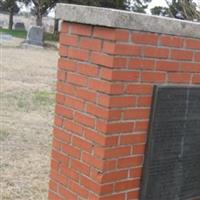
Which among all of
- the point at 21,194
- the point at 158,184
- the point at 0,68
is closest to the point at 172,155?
the point at 158,184

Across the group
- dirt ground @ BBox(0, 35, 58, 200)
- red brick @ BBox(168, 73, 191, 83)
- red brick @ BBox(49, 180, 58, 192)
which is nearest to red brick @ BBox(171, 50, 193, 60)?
red brick @ BBox(168, 73, 191, 83)

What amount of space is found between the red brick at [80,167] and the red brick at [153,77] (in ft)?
2.27

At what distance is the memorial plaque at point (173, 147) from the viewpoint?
3506mm

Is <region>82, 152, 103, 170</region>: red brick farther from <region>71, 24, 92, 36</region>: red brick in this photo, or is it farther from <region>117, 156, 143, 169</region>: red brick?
<region>71, 24, 92, 36</region>: red brick

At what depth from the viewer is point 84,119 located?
344cm

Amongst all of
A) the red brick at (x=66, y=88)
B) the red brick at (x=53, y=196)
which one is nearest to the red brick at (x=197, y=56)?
the red brick at (x=66, y=88)

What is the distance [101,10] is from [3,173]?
3642mm

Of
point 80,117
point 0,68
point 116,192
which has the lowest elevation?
point 0,68

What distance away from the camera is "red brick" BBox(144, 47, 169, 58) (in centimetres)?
336

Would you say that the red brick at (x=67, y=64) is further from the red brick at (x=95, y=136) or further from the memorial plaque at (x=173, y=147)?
the memorial plaque at (x=173, y=147)

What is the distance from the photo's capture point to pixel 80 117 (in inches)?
137

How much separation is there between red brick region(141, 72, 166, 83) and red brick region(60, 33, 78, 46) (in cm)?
51

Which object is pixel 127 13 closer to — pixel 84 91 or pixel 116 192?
pixel 84 91

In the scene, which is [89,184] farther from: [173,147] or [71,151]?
[173,147]
